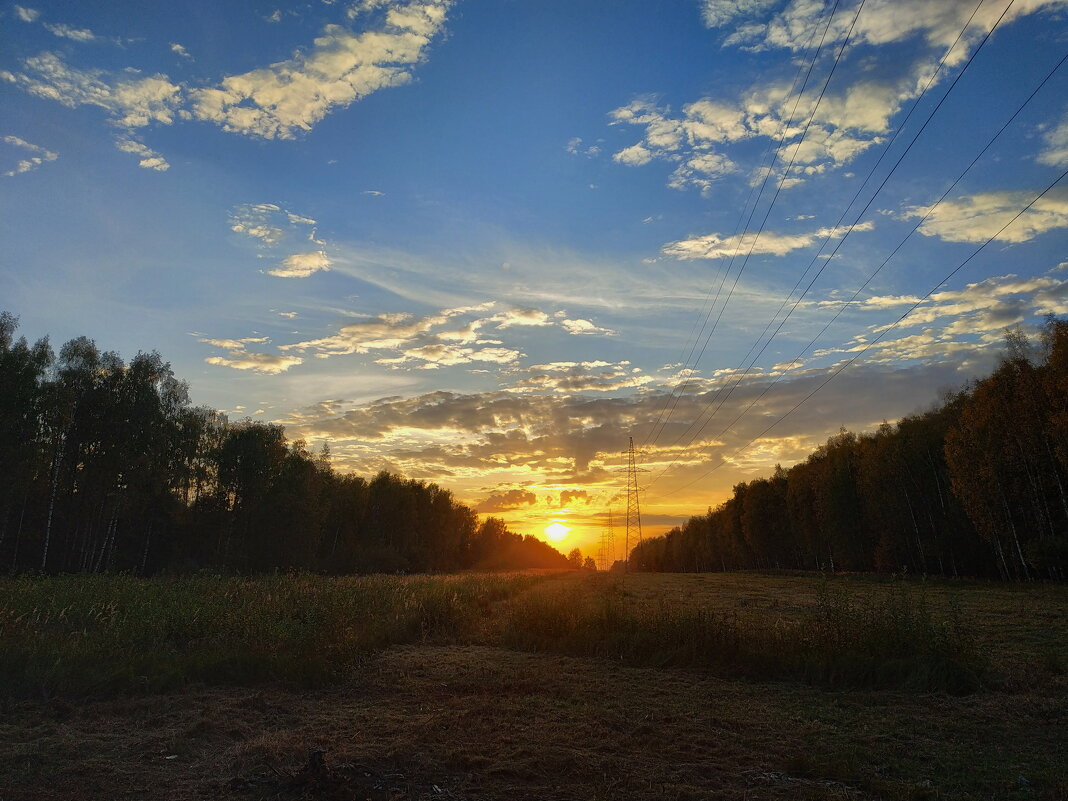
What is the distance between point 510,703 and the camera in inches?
362

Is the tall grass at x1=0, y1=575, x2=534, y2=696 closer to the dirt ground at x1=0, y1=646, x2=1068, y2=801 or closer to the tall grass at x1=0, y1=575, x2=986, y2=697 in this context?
the tall grass at x1=0, y1=575, x2=986, y2=697

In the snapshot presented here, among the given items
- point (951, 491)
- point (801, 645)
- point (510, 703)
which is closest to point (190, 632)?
point (510, 703)

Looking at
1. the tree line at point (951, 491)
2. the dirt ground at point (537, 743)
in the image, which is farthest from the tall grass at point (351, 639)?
the tree line at point (951, 491)

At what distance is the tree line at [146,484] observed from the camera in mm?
34562

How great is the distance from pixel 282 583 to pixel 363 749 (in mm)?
15578

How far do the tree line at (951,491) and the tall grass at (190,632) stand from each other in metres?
30.5

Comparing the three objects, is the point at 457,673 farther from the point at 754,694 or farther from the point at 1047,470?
the point at 1047,470

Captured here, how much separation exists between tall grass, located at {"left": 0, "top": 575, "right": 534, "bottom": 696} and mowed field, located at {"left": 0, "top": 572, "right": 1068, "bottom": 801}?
0.06 metres

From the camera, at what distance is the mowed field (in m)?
6.25

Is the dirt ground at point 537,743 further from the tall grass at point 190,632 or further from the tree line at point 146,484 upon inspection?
the tree line at point 146,484

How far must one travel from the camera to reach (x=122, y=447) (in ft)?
128

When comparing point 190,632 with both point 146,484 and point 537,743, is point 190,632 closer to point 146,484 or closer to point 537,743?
point 537,743

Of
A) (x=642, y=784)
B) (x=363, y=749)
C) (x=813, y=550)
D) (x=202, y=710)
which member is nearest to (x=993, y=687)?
(x=642, y=784)

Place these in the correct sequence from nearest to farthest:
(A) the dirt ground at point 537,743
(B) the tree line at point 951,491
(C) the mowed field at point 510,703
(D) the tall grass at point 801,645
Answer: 1. (A) the dirt ground at point 537,743
2. (C) the mowed field at point 510,703
3. (D) the tall grass at point 801,645
4. (B) the tree line at point 951,491
